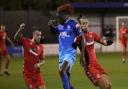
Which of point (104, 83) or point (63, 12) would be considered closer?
point (104, 83)

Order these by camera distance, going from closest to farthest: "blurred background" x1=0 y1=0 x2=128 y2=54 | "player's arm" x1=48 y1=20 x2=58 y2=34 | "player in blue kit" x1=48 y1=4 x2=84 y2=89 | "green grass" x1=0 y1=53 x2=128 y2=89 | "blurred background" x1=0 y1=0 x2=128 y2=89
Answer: "player in blue kit" x1=48 y1=4 x2=84 y2=89
"player's arm" x1=48 y1=20 x2=58 y2=34
"green grass" x1=0 y1=53 x2=128 y2=89
"blurred background" x1=0 y1=0 x2=128 y2=89
"blurred background" x1=0 y1=0 x2=128 y2=54

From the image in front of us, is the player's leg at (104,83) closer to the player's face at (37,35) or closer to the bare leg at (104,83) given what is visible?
the bare leg at (104,83)

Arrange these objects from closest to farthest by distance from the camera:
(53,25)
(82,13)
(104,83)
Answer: (104,83) < (53,25) < (82,13)

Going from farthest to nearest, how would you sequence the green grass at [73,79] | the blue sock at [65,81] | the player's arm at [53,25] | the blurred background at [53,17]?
the blurred background at [53,17] → the green grass at [73,79] → the player's arm at [53,25] → the blue sock at [65,81]

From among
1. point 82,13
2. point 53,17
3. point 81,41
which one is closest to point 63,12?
point 81,41

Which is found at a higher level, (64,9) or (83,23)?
(64,9)

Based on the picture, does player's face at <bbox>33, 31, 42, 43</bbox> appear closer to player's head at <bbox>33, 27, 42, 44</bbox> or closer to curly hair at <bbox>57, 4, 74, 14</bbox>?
player's head at <bbox>33, 27, 42, 44</bbox>

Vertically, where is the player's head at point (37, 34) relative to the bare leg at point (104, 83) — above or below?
above

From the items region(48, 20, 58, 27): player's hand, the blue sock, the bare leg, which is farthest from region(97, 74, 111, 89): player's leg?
region(48, 20, 58, 27): player's hand

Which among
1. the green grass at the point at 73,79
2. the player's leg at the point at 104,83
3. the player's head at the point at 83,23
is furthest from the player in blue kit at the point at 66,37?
the green grass at the point at 73,79

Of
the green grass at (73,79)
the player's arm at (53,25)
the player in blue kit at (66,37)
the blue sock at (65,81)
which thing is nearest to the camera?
the blue sock at (65,81)

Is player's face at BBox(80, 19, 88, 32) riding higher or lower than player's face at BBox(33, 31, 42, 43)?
higher

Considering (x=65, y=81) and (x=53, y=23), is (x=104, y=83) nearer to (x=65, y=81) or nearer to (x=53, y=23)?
(x=65, y=81)

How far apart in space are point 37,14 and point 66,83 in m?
36.1
